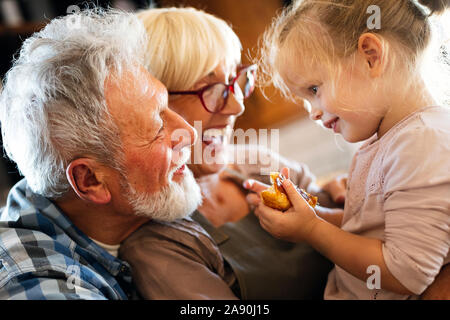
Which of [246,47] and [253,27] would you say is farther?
[253,27]

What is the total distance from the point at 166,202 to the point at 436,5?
0.89 m

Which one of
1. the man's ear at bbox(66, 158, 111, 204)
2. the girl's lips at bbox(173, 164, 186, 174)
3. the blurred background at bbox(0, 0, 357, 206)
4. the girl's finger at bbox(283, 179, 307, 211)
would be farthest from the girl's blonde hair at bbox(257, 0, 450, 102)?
the blurred background at bbox(0, 0, 357, 206)

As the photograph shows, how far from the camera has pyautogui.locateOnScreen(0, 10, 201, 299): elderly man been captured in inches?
42.5

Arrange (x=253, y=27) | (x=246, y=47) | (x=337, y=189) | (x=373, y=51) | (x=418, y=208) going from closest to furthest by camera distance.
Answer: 1. (x=418, y=208)
2. (x=373, y=51)
3. (x=337, y=189)
4. (x=246, y=47)
5. (x=253, y=27)

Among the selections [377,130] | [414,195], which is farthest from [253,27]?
[414,195]

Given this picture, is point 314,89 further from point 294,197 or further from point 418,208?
point 418,208

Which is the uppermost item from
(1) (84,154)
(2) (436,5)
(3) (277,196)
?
(2) (436,5)

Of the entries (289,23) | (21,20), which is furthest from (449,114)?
(21,20)

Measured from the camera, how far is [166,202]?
4.03 ft

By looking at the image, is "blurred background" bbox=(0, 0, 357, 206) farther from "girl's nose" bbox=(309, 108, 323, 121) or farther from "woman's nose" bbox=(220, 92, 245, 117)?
"girl's nose" bbox=(309, 108, 323, 121)

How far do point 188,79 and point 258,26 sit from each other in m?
2.34

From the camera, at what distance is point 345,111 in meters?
1.07
